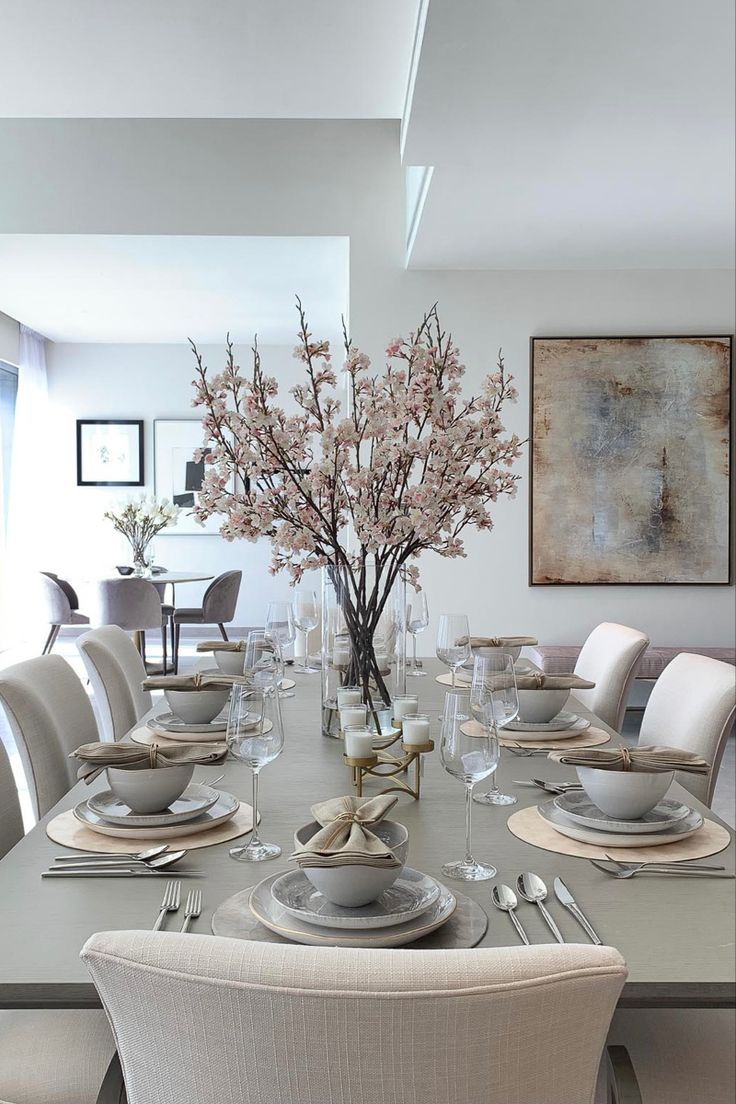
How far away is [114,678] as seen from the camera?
2750 mm

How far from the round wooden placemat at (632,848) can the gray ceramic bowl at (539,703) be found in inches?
25.3

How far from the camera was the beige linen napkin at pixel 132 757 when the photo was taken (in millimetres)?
1651

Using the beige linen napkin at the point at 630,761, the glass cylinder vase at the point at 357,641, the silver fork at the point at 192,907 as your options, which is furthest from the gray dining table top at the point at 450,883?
the glass cylinder vase at the point at 357,641

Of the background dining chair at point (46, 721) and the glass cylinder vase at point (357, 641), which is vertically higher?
the glass cylinder vase at point (357, 641)

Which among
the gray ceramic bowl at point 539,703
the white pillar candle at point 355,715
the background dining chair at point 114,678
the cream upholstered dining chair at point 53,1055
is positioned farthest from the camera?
the background dining chair at point 114,678

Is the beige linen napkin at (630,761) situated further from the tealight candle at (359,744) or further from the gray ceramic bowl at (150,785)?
the gray ceramic bowl at (150,785)

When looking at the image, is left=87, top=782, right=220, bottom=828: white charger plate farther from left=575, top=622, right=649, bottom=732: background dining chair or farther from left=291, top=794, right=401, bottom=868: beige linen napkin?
left=575, top=622, right=649, bottom=732: background dining chair

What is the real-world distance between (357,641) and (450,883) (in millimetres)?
841

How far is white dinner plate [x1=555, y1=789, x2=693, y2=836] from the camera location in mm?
1554

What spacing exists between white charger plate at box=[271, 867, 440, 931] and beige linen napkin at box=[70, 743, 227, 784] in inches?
16.1

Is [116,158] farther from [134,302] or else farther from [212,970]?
[212,970]

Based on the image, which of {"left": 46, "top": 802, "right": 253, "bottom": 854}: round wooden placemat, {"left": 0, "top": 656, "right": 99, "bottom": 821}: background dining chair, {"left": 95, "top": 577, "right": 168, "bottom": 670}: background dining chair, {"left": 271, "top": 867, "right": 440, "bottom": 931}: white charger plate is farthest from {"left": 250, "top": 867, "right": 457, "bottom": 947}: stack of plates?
A: {"left": 95, "top": 577, "right": 168, "bottom": 670}: background dining chair

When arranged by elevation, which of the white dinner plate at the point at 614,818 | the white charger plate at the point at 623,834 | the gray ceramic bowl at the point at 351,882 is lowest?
the white charger plate at the point at 623,834

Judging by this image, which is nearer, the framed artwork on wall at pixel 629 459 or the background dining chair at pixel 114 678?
the background dining chair at pixel 114 678
